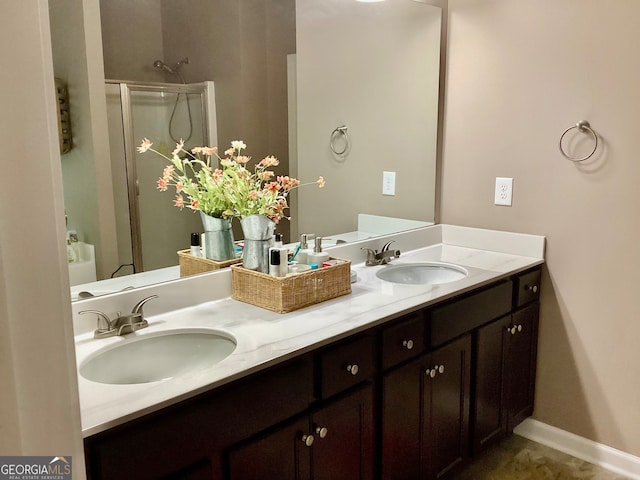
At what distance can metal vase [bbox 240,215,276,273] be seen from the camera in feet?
5.87

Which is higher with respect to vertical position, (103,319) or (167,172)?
(167,172)

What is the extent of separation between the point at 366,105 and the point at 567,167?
0.88 metres

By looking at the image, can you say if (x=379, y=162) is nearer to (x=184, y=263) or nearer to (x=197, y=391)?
(x=184, y=263)

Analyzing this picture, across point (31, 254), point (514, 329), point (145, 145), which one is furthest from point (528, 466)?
point (31, 254)

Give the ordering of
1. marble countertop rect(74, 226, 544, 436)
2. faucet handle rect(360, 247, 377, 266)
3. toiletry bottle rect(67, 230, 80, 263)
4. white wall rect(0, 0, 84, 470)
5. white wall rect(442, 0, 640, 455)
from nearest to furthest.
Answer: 1. white wall rect(0, 0, 84, 470)
2. marble countertop rect(74, 226, 544, 436)
3. toiletry bottle rect(67, 230, 80, 263)
4. white wall rect(442, 0, 640, 455)
5. faucet handle rect(360, 247, 377, 266)

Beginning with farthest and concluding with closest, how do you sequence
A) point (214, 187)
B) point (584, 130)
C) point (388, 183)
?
point (388, 183), point (584, 130), point (214, 187)

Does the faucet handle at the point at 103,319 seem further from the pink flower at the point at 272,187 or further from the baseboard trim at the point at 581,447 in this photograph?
the baseboard trim at the point at 581,447

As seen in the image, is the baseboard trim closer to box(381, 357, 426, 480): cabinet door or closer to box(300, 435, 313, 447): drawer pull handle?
box(381, 357, 426, 480): cabinet door

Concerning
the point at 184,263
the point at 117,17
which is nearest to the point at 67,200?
the point at 184,263

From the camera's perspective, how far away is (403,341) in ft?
5.74

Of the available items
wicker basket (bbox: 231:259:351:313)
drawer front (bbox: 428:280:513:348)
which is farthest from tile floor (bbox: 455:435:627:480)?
wicker basket (bbox: 231:259:351:313)

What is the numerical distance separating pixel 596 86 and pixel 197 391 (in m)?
1.86

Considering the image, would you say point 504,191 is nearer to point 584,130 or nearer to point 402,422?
point 584,130

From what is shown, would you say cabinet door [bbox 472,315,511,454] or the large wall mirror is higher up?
the large wall mirror
